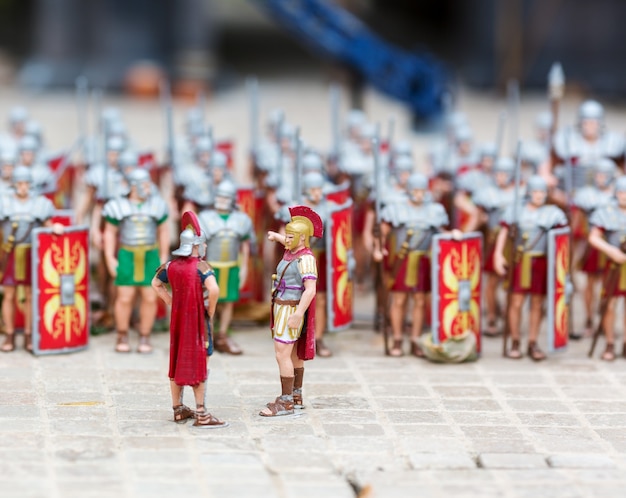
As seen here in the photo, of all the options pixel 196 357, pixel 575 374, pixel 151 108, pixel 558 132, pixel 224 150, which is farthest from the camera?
pixel 151 108

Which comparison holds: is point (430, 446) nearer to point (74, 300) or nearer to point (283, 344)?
point (283, 344)

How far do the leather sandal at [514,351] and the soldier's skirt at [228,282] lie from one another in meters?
2.29

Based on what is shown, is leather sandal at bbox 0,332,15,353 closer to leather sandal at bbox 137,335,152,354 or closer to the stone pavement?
the stone pavement

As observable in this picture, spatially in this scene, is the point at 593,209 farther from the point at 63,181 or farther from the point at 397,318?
the point at 63,181

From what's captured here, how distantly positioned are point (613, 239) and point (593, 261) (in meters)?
0.74

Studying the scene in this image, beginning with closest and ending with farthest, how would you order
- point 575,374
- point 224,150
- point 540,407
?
point 540,407 < point 575,374 < point 224,150

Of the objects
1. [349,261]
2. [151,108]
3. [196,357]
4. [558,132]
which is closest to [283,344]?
[196,357]

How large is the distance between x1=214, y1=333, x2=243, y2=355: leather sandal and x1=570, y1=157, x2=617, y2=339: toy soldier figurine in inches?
118

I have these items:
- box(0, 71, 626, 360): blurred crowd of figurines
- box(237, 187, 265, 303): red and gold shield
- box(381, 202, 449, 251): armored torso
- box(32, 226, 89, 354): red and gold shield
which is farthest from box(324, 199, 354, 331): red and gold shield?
box(32, 226, 89, 354): red and gold shield

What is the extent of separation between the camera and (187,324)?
1086 centimetres

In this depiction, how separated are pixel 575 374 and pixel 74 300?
13.1 ft

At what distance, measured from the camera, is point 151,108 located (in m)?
27.1

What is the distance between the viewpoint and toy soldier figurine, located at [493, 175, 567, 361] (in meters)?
13.0

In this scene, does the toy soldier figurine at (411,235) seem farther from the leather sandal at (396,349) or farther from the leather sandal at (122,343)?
the leather sandal at (122,343)
